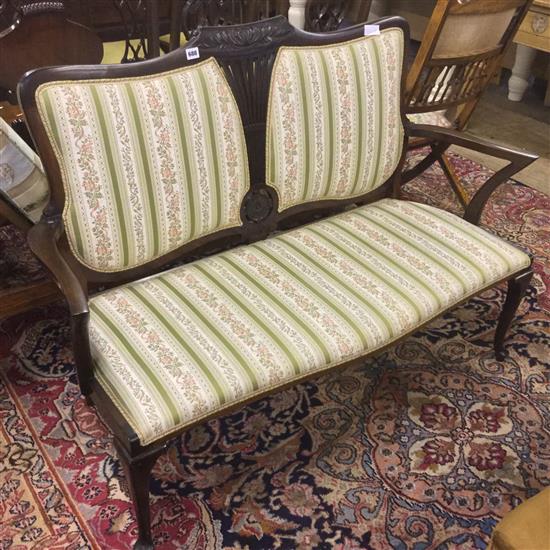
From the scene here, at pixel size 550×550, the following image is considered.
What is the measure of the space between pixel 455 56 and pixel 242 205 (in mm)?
1010

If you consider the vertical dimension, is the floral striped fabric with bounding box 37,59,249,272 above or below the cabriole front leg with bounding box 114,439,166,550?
above

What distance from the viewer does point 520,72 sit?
3.67m

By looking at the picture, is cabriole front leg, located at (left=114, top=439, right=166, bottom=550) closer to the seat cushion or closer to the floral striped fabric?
the seat cushion

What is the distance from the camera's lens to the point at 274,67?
59.1 inches

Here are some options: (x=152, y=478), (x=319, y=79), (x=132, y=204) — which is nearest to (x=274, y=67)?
(x=319, y=79)

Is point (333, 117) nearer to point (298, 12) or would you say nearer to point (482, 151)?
point (482, 151)

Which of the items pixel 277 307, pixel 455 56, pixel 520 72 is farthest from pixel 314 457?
pixel 520 72

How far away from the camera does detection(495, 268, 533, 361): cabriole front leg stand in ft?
5.57

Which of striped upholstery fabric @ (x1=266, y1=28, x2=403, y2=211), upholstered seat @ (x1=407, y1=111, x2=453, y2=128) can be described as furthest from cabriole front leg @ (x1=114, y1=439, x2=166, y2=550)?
upholstered seat @ (x1=407, y1=111, x2=453, y2=128)

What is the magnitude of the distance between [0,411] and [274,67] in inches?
43.9

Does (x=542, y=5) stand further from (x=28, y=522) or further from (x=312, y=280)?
(x=28, y=522)

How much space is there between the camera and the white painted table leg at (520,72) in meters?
3.55

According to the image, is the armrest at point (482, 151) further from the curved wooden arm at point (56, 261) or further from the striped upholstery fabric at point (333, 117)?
the curved wooden arm at point (56, 261)

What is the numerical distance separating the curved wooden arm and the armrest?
1047mm
